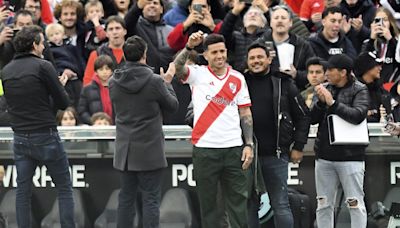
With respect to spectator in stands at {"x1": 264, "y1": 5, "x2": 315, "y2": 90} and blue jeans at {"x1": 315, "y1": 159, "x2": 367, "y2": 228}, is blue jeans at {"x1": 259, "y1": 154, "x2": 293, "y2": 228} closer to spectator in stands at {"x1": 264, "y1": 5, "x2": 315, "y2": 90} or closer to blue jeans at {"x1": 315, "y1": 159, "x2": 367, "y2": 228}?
blue jeans at {"x1": 315, "y1": 159, "x2": 367, "y2": 228}

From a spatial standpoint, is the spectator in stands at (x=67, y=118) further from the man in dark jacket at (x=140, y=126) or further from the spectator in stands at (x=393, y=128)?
the spectator in stands at (x=393, y=128)

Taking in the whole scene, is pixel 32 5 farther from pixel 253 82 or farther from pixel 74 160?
pixel 253 82

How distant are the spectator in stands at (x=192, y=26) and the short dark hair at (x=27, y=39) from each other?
10.1 ft

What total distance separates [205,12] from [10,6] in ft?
9.73

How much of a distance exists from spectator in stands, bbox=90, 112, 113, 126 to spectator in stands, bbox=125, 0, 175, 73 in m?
1.31

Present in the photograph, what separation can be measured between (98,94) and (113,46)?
0.86 m

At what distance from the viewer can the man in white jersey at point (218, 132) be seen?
11359 mm

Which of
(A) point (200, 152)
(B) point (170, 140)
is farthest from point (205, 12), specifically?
(A) point (200, 152)

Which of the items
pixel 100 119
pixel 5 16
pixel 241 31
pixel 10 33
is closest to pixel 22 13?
pixel 10 33

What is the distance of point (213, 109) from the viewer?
37.4ft

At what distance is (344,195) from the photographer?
40.1 ft

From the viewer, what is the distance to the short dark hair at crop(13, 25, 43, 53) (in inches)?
451

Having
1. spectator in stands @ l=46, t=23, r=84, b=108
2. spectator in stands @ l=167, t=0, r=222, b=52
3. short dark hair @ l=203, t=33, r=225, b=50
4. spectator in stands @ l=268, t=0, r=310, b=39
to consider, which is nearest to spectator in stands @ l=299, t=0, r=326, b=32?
spectator in stands @ l=268, t=0, r=310, b=39

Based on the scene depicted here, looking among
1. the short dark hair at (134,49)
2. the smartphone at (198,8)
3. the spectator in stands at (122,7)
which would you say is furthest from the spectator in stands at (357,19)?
the short dark hair at (134,49)
